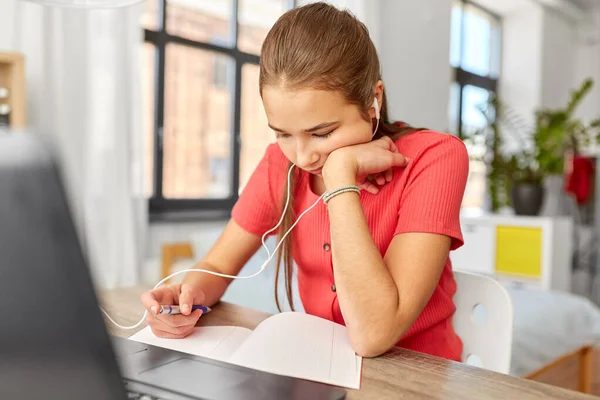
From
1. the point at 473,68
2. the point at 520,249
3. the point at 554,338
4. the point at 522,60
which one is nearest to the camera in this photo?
the point at 554,338

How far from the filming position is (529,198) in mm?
3916

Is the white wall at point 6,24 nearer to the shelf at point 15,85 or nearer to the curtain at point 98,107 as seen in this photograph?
the curtain at point 98,107

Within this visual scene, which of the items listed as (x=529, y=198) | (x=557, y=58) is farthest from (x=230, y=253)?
(x=557, y=58)

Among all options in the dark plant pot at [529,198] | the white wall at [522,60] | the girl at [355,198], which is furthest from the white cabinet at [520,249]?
the girl at [355,198]

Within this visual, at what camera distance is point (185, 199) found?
327 cm

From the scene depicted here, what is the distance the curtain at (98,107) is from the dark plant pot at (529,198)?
2590mm

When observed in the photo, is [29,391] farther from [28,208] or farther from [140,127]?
[140,127]

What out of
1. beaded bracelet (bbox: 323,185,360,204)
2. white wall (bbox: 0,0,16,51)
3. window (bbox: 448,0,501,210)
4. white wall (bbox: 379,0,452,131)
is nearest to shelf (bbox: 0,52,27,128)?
white wall (bbox: 0,0,16,51)

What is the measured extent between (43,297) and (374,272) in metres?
0.58

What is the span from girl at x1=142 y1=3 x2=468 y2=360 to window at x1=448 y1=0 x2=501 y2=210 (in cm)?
396

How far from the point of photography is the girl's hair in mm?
909

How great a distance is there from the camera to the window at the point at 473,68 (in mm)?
5066

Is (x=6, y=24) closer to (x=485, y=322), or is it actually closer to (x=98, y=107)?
(x=98, y=107)

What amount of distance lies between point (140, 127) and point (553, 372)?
2.07m
